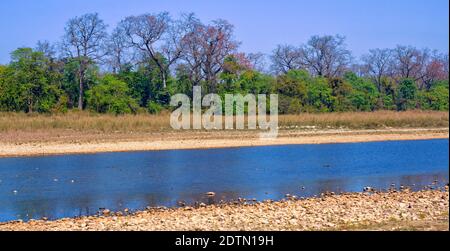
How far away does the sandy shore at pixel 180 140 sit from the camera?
25288 mm

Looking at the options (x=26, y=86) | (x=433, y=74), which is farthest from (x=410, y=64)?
(x=26, y=86)

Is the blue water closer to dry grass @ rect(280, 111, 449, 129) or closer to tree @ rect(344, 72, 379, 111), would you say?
dry grass @ rect(280, 111, 449, 129)

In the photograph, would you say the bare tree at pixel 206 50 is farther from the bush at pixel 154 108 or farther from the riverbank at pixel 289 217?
the riverbank at pixel 289 217

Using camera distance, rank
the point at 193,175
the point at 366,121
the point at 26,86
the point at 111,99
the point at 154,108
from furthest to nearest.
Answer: the point at 154,108 < the point at 111,99 < the point at 26,86 < the point at 366,121 < the point at 193,175

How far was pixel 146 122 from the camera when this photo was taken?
33688mm

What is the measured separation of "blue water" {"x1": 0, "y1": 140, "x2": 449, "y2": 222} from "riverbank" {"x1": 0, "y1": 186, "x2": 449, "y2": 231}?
1200 mm

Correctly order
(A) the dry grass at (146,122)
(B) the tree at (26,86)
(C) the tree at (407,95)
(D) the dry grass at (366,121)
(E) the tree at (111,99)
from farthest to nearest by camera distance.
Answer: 1. (C) the tree at (407,95)
2. (E) the tree at (111,99)
3. (B) the tree at (26,86)
4. (D) the dry grass at (366,121)
5. (A) the dry grass at (146,122)

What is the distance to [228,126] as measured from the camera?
3469 centimetres

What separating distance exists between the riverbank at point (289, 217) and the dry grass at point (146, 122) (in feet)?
67.5

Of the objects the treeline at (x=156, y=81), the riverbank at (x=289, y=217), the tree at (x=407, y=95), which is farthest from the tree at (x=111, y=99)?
the riverbank at (x=289, y=217)

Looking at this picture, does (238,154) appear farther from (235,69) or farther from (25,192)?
(235,69)

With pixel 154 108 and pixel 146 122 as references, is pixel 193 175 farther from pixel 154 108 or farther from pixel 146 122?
pixel 154 108

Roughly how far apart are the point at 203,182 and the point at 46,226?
615 cm

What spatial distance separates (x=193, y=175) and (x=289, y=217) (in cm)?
741
